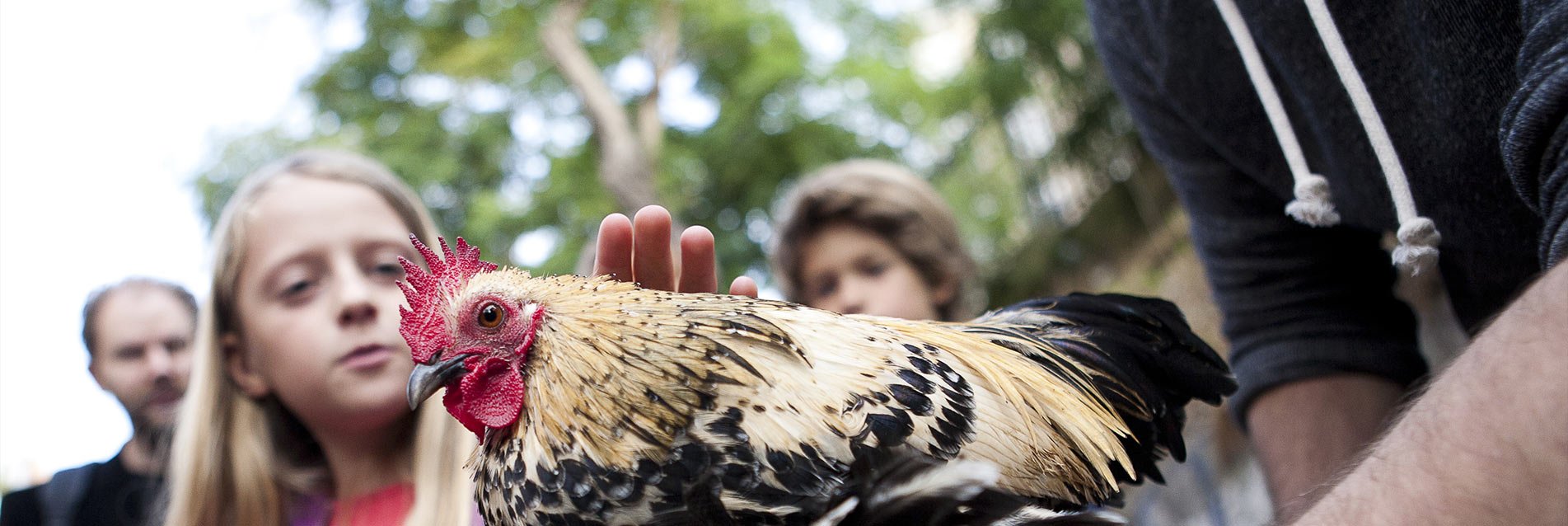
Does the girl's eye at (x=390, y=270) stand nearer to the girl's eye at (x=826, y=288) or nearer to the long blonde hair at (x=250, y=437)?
the long blonde hair at (x=250, y=437)

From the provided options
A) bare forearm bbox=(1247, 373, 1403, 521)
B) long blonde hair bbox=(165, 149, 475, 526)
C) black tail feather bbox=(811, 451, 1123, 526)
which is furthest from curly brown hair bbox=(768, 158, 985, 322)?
black tail feather bbox=(811, 451, 1123, 526)

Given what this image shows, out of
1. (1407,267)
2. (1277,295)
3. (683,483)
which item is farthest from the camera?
(1277,295)

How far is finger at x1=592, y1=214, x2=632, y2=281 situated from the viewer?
158cm

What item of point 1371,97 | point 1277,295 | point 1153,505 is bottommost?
point 1153,505

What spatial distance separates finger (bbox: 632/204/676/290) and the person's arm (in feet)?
3.26

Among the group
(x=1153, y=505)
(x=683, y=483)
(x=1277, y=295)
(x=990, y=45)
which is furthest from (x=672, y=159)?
(x=683, y=483)

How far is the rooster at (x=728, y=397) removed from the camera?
43.6 inches

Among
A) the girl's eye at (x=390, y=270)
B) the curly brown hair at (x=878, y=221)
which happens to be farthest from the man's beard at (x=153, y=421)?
the curly brown hair at (x=878, y=221)

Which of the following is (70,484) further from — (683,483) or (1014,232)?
(1014,232)

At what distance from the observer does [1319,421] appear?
1.85 meters

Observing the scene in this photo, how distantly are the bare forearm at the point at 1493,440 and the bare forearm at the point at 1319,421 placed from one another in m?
1.01

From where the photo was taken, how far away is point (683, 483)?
3.59 ft

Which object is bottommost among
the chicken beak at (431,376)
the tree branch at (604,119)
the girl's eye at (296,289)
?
the chicken beak at (431,376)

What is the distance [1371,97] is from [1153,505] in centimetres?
612
